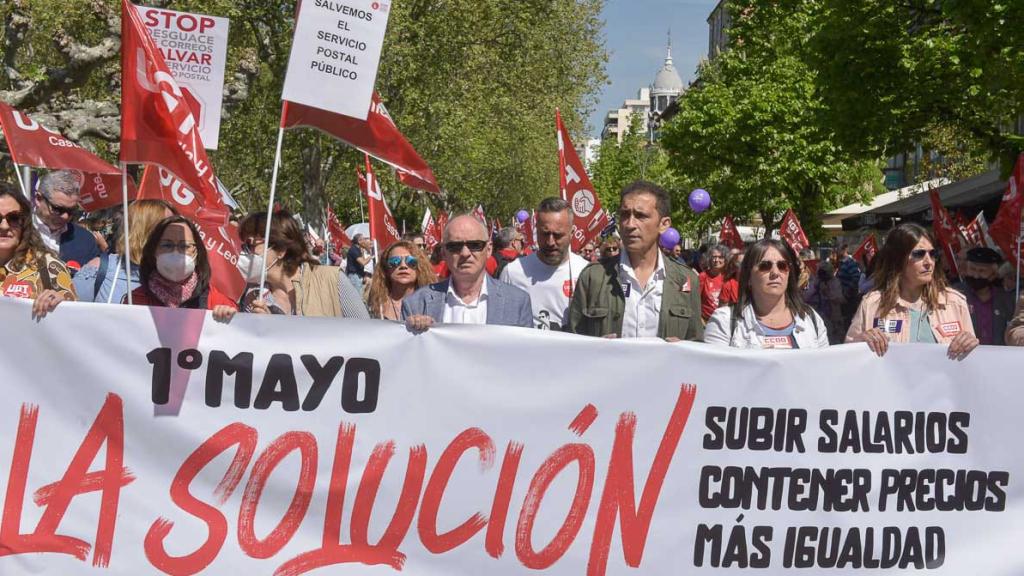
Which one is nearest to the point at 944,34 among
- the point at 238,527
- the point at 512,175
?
the point at 238,527

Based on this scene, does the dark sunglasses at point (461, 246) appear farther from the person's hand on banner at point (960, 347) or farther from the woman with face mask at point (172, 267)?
the person's hand on banner at point (960, 347)

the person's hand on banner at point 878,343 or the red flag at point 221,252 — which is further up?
the red flag at point 221,252

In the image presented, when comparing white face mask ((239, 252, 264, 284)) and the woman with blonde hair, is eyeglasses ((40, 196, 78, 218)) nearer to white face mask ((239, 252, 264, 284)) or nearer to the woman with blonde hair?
white face mask ((239, 252, 264, 284))

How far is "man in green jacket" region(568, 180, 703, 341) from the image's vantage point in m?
5.45

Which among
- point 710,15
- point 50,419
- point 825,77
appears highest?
point 710,15

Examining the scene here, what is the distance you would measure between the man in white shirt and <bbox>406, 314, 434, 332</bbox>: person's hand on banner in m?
1.67

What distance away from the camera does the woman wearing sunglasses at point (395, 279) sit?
6.73m

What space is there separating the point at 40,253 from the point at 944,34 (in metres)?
16.2

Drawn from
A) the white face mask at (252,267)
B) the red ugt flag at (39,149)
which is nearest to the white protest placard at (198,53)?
the red ugt flag at (39,149)

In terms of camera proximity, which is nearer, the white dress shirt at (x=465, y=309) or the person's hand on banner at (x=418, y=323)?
the person's hand on banner at (x=418, y=323)

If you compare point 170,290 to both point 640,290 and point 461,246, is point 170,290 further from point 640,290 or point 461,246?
point 640,290

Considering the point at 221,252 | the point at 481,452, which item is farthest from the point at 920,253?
the point at 221,252

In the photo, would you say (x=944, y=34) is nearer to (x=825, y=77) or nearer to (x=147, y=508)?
(x=825, y=77)

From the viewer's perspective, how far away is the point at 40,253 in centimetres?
525
